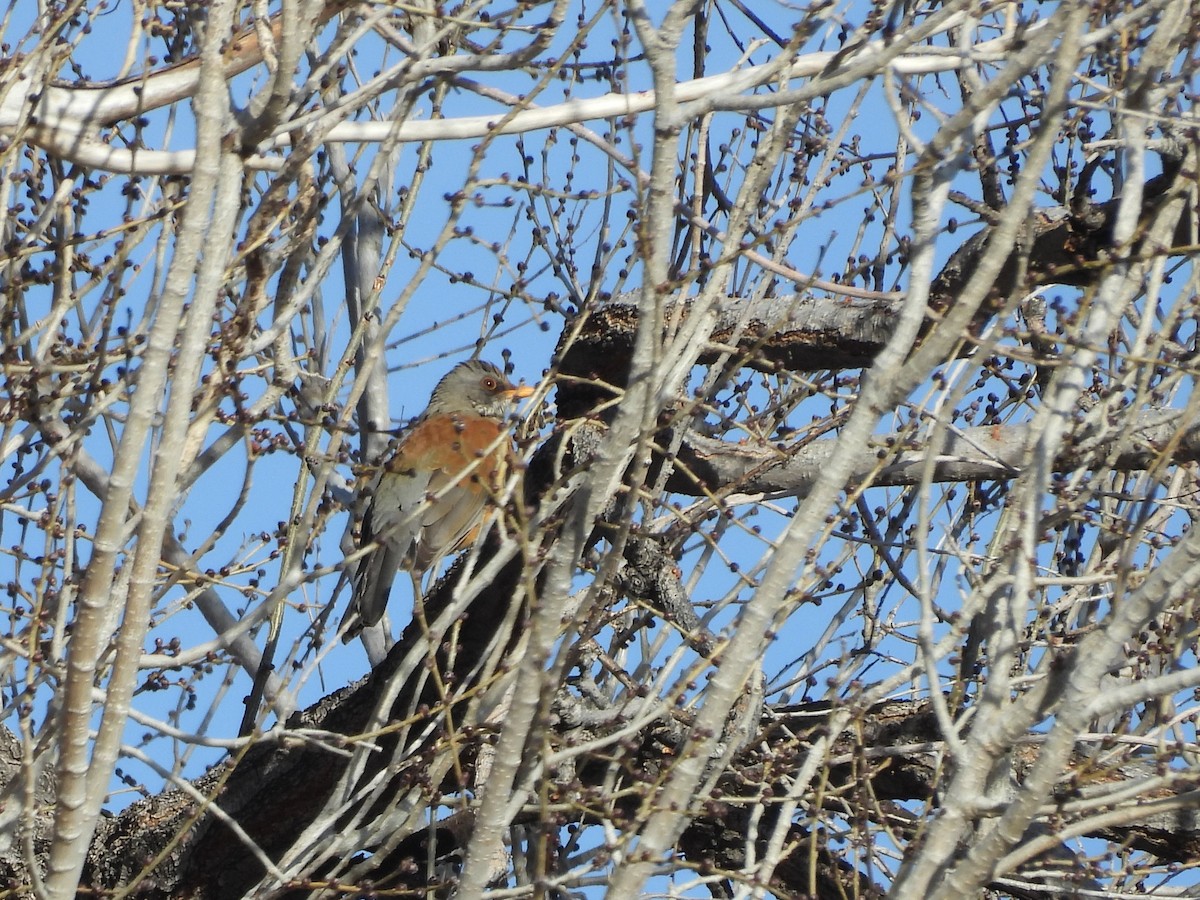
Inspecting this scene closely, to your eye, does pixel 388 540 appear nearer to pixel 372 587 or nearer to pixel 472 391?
pixel 372 587

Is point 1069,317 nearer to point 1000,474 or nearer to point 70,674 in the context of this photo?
point 1000,474

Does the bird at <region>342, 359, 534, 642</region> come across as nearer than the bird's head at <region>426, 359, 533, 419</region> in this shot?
Yes

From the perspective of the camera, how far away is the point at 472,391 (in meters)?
7.73

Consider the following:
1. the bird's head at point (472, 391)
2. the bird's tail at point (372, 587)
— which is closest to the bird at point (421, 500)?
the bird's tail at point (372, 587)

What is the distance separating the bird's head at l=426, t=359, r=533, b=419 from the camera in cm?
755

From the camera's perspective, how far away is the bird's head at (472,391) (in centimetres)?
755

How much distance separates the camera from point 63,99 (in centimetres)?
463

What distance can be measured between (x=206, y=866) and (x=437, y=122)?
3.08 metres

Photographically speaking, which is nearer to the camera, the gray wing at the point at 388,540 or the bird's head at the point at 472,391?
the gray wing at the point at 388,540

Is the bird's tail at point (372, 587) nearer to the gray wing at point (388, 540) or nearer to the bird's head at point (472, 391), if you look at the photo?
the gray wing at point (388, 540)

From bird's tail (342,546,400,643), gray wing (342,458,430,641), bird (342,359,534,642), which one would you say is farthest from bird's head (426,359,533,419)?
bird's tail (342,546,400,643)

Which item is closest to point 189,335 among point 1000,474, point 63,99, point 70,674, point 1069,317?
point 70,674

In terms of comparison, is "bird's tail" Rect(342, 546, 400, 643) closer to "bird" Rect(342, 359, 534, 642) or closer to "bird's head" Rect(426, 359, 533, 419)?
"bird" Rect(342, 359, 534, 642)

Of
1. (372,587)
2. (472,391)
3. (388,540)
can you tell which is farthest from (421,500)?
(472,391)
